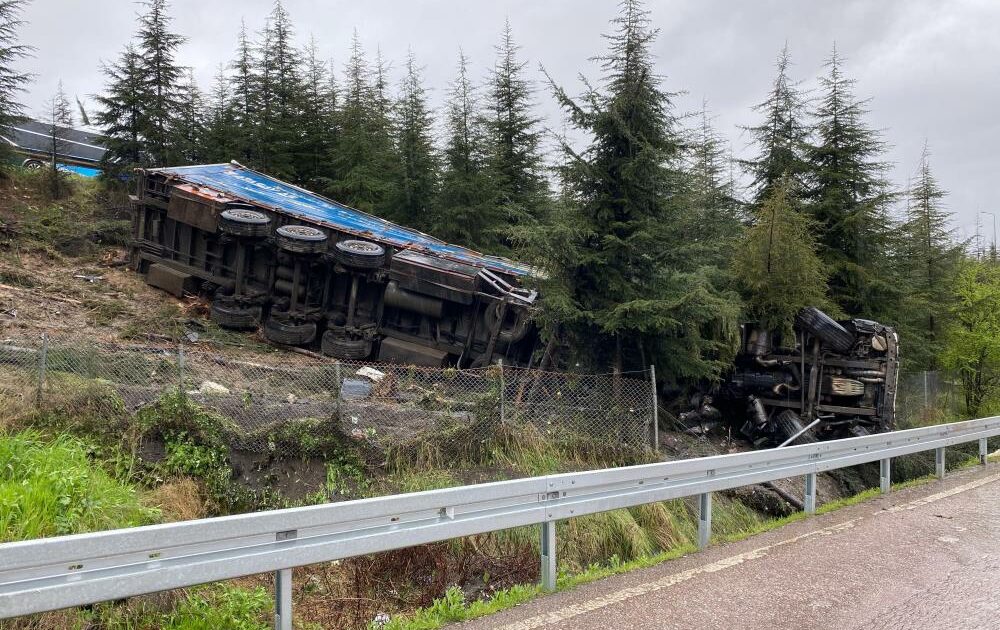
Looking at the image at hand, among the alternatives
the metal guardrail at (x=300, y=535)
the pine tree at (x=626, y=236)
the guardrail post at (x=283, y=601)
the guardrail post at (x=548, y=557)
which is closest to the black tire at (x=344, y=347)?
the pine tree at (x=626, y=236)

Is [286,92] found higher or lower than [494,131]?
higher

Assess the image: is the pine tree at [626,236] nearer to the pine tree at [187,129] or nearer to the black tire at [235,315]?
the black tire at [235,315]

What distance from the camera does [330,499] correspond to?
7715mm

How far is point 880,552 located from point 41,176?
29.4m

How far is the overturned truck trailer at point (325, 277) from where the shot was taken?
1366cm

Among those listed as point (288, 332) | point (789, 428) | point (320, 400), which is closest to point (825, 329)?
point (789, 428)

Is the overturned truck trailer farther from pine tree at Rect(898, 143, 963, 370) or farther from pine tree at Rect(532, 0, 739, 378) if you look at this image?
pine tree at Rect(898, 143, 963, 370)

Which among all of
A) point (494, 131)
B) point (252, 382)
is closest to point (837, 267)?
point (494, 131)

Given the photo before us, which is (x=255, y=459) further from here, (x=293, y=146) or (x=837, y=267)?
(x=293, y=146)

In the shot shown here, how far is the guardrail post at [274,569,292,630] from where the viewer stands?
11.6 ft

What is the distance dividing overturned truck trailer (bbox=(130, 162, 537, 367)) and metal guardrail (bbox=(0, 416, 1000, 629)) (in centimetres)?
746

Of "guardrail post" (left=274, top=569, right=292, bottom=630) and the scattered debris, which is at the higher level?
the scattered debris

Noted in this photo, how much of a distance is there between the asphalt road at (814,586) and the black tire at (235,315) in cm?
1254

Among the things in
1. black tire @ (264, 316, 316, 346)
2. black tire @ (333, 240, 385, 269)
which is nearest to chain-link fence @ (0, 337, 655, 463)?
black tire @ (264, 316, 316, 346)
